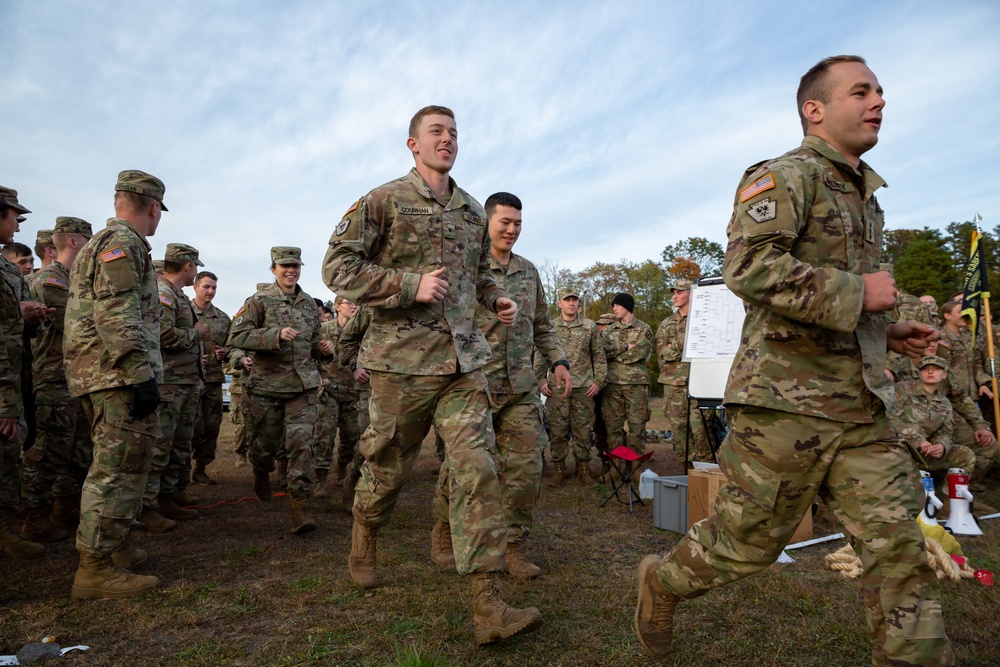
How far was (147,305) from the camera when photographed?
4199 mm

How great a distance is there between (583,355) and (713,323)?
94.0 inches

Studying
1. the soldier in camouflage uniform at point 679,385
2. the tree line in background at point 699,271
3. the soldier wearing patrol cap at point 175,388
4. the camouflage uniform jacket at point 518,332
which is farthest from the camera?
the tree line in background at point 699,271

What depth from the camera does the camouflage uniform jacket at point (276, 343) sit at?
20.0 feet

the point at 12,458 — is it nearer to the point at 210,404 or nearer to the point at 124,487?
the point at 124,487

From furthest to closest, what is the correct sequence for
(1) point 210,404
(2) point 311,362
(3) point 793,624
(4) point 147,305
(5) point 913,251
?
1. (5) point 913,251
2. (1) point 210,404
3. (2) point 311,362
4. (4) point 147,305
5. (3) point 793,624

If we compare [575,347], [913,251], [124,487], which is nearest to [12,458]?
[124,487]

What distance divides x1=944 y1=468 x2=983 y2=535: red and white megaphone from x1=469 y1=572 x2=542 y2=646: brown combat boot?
15.4 feet

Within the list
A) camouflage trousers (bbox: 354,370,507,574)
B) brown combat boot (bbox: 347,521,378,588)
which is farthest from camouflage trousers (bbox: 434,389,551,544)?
camouflage trousers (bbox: 354,370,507,574)

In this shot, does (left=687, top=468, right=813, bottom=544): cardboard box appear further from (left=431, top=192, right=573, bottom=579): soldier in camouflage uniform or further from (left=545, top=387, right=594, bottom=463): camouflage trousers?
(left=545, top=387, right=594, bottom=463): camouflage trousers

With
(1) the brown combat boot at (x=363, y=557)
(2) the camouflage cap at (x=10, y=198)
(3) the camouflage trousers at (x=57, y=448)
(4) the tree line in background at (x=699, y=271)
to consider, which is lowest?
(1) the brown combat boot at (x=363, y=557)

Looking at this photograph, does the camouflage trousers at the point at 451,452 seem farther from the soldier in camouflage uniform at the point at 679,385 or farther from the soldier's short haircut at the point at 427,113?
the soldier in camouflage uniform at the point at 679,385

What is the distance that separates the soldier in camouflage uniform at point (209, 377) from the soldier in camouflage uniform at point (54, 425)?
2.02m

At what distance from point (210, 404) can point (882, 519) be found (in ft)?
25.3

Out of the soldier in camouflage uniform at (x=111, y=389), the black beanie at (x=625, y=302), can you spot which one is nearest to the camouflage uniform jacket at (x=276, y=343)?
the soldier in camouflage uniform at (x=111, y=389)
